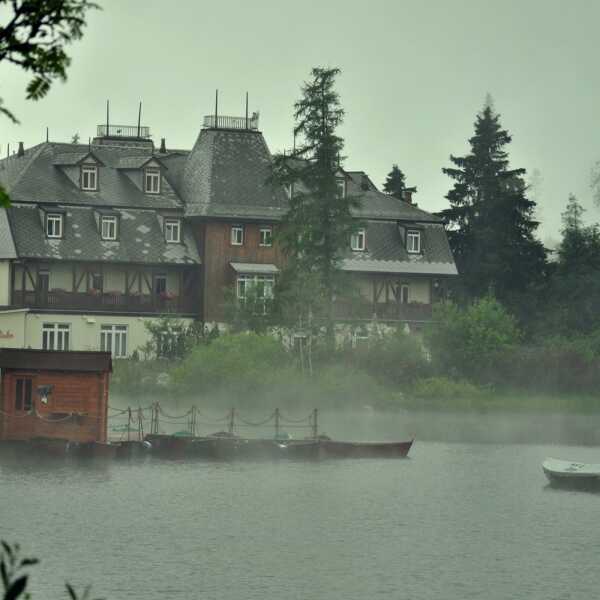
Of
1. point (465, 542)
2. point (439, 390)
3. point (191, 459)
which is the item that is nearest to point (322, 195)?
point (439, 390)

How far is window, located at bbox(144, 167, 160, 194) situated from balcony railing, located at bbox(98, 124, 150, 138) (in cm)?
961

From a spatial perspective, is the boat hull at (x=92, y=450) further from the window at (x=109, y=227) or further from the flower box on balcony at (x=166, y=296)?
the window at (x=109, y=227)

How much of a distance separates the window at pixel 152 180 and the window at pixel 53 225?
577 centimetres

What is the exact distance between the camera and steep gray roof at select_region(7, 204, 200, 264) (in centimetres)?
8712

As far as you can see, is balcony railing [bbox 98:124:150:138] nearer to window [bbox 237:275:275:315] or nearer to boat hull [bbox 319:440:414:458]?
window [bbox 237:275:275:315]

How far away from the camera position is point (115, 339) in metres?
88.6

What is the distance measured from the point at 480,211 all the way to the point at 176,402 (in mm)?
30859

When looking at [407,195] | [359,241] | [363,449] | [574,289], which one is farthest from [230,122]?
[363,449]

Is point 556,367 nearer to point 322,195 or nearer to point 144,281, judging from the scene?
point 322,195

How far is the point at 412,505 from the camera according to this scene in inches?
1977

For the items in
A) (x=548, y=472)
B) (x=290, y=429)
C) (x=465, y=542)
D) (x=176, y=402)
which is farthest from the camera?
(x=176, y=402)

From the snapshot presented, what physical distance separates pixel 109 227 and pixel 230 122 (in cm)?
1079

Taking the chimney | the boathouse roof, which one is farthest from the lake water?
the chimney

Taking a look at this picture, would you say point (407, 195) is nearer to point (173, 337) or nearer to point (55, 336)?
point (173, 337)
